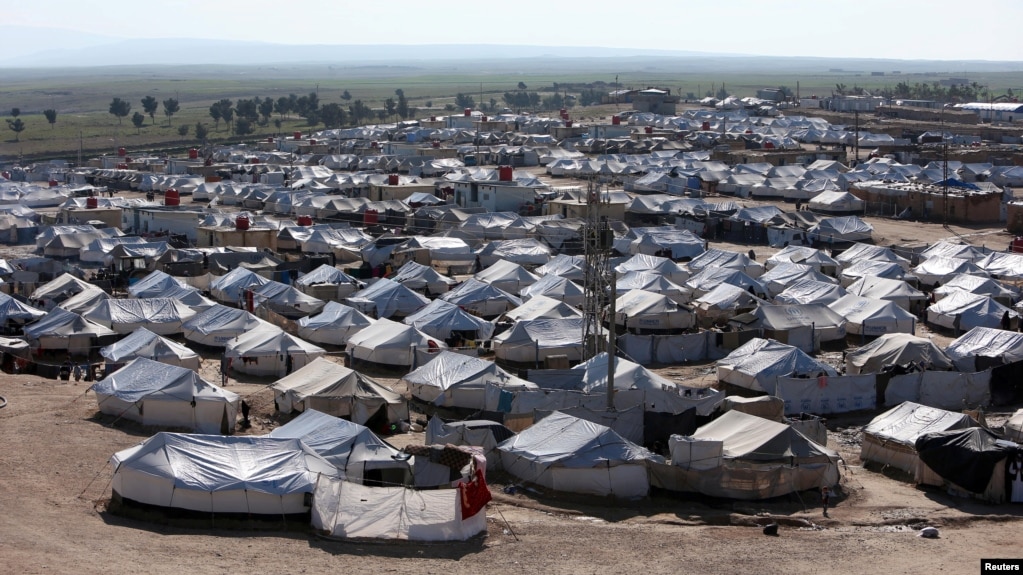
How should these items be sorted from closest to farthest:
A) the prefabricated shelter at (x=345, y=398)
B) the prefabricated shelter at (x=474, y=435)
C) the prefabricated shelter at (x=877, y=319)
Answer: the prefabricated shelter at (x=474, y=435) → the prefabricated shelter at (x=345, y=398) → the prefabricated shelter at (x=877, y=319)

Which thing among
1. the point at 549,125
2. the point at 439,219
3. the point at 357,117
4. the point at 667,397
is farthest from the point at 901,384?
the point at 357,117

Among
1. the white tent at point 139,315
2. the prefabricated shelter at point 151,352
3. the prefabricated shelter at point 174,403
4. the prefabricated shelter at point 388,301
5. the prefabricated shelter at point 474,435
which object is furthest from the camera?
the prefabricated shelter at point 388,301

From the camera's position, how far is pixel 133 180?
67.4 metres

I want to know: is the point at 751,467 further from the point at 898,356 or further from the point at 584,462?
the point at 898,356

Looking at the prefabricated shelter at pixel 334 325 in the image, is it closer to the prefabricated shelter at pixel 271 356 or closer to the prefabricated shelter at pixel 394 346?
the prefabricated shelter at pixel 394 346

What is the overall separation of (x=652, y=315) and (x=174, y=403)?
40.6 feet

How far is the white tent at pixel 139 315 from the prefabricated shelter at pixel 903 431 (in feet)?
52.5

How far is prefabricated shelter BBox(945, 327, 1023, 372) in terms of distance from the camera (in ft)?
82.6

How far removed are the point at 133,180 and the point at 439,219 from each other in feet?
88.9

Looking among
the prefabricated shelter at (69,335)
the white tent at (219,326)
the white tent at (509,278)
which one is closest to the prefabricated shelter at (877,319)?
the white tent at (509,278)

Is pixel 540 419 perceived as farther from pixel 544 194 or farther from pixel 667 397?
pixel 544 194

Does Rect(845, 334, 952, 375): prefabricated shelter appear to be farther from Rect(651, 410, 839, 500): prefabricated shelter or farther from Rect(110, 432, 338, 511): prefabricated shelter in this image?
Rect(110, 432, 338, 511): prefabricated shelter

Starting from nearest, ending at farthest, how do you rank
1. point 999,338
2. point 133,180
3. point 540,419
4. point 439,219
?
1. point 540,419
2. point 999,338
3. point 439,219
4. point 133,180

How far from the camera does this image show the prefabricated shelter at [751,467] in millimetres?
17766
